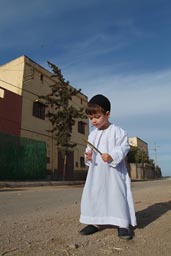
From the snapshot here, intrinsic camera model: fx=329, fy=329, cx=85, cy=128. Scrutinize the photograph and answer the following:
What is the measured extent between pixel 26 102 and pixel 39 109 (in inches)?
84.8

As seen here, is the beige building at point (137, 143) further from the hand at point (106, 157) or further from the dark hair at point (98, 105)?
the hand at point (106, 157)

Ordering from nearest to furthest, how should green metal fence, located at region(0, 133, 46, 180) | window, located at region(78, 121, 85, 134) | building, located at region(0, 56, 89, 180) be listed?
green metal fence, located at region(0, 133, 46, 180) < building, located at region(0, 56, 89, 180) < window, located at region(78, 121, 85, 134)

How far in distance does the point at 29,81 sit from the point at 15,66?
1574mm

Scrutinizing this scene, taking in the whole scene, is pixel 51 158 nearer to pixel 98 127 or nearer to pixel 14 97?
pixel 14 97

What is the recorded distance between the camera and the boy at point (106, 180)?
3580mm

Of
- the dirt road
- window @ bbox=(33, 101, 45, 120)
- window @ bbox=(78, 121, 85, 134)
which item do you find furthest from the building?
the dirt road

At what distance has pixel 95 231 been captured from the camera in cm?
369

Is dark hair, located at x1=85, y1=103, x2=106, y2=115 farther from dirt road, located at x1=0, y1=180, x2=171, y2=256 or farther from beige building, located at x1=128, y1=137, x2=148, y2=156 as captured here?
beige building, located at x1=128, y1=137, x2=148, y2=156

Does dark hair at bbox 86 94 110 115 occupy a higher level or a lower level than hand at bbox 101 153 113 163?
higher

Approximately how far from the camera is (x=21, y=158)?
Answer: 21000 mm

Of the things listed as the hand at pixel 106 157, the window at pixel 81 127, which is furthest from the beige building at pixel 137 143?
the hand at pixel 106 157

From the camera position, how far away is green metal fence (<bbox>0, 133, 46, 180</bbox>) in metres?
19.8

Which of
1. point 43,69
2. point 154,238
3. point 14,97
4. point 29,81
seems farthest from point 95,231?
point 43,69

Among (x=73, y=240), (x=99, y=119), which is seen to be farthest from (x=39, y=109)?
(x=73, y=240)
